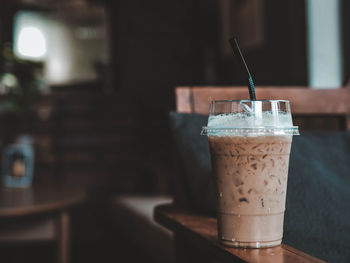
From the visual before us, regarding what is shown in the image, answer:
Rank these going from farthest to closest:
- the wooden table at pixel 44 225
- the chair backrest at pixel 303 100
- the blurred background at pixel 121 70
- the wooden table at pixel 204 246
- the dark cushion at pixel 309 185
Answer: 1. the blurred background at pixel 121 70
2. the wooden table at pixel 44 225
3. the chair backrest at pixel 303 100
4. the dark cushion at pixel 309 185
5. the wooden table at pixel 204 246

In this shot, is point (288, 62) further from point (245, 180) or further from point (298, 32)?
point (245, 180)

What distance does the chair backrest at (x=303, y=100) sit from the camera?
1.22 m

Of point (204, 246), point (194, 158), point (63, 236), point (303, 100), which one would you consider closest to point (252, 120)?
point (204, 246)

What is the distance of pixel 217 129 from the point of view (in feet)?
2.24

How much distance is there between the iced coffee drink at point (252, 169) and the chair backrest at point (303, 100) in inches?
20.9

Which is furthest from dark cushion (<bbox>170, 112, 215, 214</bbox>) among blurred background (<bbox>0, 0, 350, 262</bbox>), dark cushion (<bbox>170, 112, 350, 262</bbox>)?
blurred background (<bbox>0, 0, 350, 262</bbox>)

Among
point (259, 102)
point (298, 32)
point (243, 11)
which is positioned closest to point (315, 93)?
point (259, 102)

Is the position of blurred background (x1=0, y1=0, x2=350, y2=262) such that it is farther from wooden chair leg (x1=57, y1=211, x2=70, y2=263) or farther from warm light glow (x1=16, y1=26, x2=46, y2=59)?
wooden chair leg (x1=57, y1=211, x2=70, y2=263)

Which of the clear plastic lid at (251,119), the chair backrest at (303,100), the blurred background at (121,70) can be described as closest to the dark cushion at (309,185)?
the chair backrest at (303,100)

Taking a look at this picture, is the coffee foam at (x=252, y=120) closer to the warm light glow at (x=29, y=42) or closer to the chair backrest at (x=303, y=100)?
the chair backrest at (x=303, y=100)

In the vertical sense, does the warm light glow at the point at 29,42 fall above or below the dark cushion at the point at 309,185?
above

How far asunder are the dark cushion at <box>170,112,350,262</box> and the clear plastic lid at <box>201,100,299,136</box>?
0.83 feet

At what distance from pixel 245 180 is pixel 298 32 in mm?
2602

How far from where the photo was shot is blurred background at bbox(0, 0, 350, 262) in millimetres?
3092
